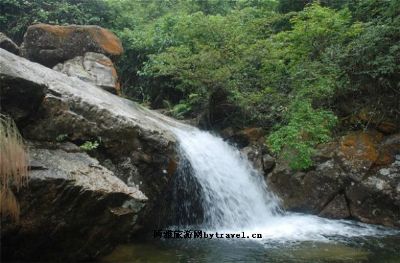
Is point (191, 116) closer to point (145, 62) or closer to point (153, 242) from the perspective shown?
point (145, 62)

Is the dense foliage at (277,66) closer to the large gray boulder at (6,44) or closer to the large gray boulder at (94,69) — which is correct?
the large gray boulder at (94,69)

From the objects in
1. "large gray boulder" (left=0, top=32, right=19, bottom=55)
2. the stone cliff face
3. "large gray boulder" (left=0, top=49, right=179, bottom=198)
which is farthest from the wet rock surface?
"large gray boulder" (left=0, top=32, right=19, bottom=55)

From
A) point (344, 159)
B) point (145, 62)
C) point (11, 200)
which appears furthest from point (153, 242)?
point (145, 62)

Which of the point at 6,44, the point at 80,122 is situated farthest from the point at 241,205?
the point at 6,44


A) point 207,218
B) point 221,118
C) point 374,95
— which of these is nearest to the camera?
point 207,218

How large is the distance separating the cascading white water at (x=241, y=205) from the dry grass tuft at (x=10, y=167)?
3577mm

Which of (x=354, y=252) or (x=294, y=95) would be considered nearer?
(x=354, y=252)

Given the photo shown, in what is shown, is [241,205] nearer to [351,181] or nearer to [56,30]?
[351,181]

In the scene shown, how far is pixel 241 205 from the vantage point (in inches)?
318

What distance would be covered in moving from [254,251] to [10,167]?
3.70 meters

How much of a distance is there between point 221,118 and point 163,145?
4448 millimetres

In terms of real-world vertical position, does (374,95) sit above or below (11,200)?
above

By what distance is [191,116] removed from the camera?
38.0 ft

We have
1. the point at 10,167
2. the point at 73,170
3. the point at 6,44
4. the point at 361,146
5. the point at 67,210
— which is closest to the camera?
the point at 10,167
